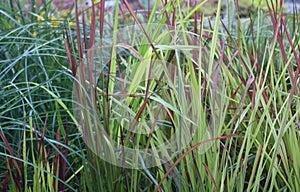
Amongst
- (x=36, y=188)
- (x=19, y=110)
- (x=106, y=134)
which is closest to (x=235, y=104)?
(x=106, y=134)

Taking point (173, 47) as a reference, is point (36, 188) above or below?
below

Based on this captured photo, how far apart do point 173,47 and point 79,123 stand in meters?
0.31

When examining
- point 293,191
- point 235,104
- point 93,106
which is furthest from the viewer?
point 235,104

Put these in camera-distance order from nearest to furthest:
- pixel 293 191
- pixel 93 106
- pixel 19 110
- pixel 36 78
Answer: pixel 93 106 < pixel 293 191 < pixel 19 110 < pixel 36 78

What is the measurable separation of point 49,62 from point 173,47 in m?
0.87

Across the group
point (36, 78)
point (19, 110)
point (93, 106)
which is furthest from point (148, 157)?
point (36, 78)

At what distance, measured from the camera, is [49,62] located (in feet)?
6.18

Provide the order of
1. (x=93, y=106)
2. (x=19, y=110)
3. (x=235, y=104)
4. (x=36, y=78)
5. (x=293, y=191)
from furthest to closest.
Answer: (x=36, y=78)
(x=19, y=110)
(x=235, y=104)
(x=293, y=191)
(x=93, y=106)

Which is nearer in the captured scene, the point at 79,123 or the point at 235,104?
the point at 79,123

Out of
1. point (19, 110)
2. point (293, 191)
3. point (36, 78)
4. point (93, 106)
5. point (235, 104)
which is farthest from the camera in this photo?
point (36, 78)

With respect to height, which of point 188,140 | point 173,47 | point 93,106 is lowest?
point 188,140

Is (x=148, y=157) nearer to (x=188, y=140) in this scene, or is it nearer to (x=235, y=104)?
(x=188, y=140)

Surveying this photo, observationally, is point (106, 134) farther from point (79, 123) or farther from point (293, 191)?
point (293, 191)

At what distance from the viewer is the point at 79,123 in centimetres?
125
